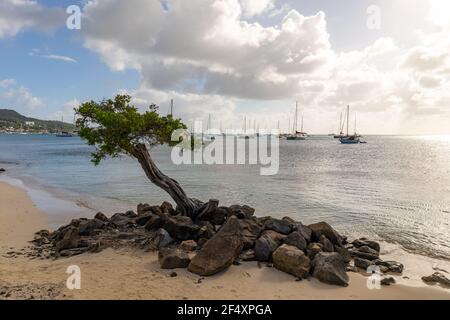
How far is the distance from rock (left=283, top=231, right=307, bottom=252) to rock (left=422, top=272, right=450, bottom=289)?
14.6 ft

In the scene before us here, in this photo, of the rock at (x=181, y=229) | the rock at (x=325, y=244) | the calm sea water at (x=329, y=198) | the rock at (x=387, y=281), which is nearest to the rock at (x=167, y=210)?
the rock at (x=181, y=229)

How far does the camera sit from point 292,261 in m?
11.8

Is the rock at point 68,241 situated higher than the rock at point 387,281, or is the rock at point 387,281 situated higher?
the rock at point 68,241

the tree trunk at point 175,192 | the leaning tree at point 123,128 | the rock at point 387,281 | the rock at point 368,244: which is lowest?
the rock at point 368,244

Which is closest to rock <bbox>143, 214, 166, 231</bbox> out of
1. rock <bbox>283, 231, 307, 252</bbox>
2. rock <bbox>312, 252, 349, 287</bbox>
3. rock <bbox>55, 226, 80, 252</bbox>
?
rock <bbox>55, 226, 80, 252</bbox>

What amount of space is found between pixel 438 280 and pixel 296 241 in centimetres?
518

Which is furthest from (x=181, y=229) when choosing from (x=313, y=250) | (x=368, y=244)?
(x=368, y=244)

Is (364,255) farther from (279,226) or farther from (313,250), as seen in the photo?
(279,226)

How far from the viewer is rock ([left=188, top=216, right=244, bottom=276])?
11523 millimetres

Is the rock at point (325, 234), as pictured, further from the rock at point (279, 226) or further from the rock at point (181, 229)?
the rock at point (181, 229)

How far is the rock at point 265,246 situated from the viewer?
42.1ft

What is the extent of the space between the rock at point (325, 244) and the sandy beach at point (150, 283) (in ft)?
5.57
